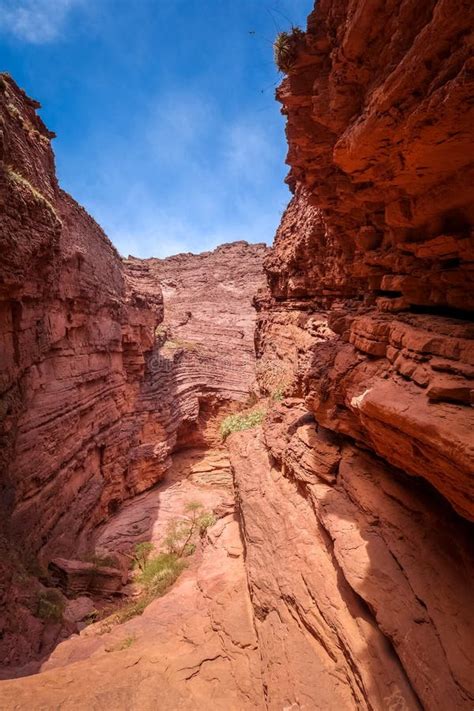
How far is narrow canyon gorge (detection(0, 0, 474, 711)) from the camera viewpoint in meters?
2.91

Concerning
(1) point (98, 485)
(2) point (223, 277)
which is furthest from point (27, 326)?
(2) point (223, 277)

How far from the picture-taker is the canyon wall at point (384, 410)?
8.96ft

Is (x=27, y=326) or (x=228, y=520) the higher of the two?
(x=27, y=326)

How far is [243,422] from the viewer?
8875 millimetres

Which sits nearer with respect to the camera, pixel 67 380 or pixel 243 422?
pixel 243 422

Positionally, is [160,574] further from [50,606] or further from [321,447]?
[321,447]

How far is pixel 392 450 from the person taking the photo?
3703 millimetres

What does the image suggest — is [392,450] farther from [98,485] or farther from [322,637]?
[98,485]

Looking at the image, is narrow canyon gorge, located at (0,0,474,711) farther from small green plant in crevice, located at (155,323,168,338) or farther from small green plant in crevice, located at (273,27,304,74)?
small green plant in crevice, located at (155,323,168,338)

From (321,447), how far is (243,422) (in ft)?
12.1

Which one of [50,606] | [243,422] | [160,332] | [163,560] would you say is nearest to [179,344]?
[160,332]

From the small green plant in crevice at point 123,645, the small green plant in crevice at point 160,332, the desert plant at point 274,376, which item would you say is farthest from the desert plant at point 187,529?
the small green plant in crevice at point 160,332

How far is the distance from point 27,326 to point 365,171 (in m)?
8.29

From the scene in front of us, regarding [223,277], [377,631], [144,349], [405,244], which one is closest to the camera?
[377,631]
